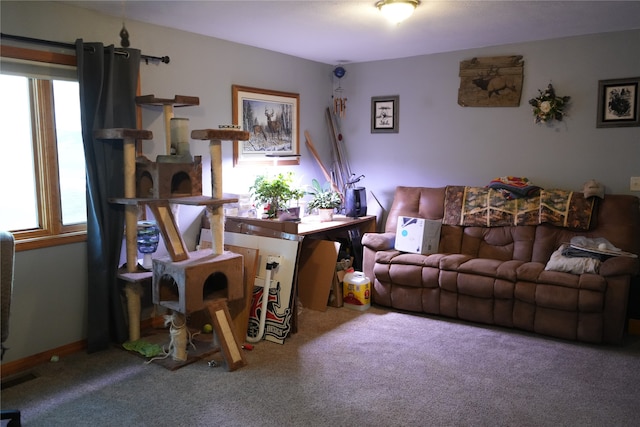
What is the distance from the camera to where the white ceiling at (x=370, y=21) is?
10.5 feet

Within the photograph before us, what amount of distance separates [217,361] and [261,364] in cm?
28

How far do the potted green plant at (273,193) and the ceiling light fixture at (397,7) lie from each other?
156cm

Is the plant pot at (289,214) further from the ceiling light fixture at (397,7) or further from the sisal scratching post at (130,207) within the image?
the ceiling light fixture at (397,7)

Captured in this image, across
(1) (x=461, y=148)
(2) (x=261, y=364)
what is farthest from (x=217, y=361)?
(1) (x=461, y=148)

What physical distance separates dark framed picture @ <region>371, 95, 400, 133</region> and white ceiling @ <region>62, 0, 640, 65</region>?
611 millimetres

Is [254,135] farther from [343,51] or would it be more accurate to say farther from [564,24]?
[564,24]

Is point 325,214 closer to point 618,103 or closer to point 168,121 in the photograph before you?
point 168,121

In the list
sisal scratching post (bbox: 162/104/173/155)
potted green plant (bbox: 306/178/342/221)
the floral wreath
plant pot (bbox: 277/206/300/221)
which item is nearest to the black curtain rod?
sisal scratching post (bbox: 162/104/173/155)

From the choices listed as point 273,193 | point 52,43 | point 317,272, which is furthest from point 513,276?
point 52,43

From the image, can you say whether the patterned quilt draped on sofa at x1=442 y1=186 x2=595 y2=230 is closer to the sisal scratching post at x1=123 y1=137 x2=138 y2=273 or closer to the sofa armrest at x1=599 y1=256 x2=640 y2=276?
the sofa armrest at x1=599 y1=256 x2=640 y2=276

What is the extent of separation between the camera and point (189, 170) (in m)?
3.26

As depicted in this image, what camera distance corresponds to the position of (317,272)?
4211 mm

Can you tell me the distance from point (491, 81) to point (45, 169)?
360 centimetres

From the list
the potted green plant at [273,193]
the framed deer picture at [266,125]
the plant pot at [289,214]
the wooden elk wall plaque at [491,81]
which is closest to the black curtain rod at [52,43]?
the framed deer picture at [266,125]
